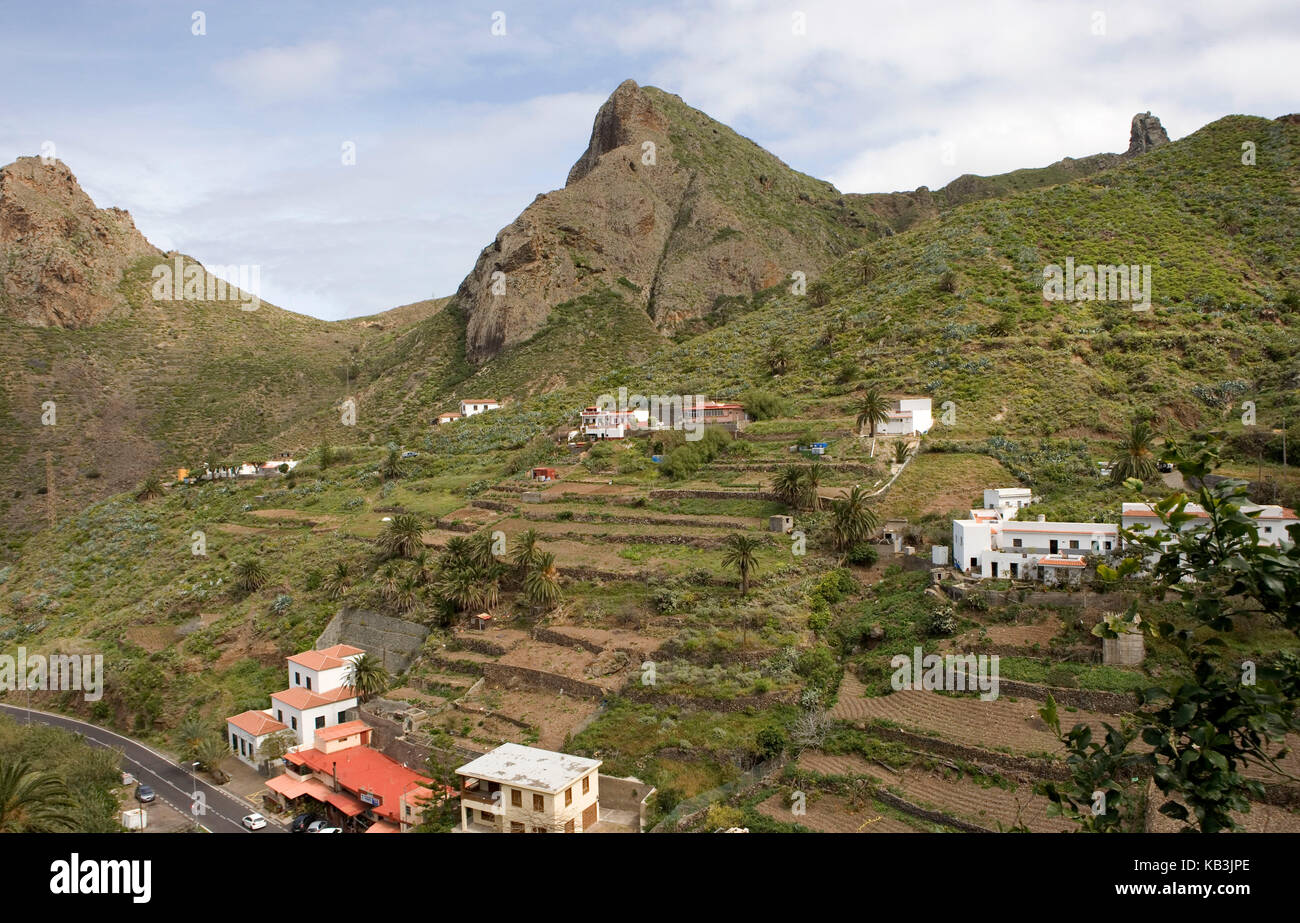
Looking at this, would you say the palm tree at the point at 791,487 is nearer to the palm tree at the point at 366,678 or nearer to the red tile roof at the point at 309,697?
the palm tree at the point at 366,678

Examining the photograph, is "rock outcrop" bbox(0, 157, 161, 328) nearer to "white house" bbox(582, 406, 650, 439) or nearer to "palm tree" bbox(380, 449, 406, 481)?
"palm tree" bbox(380, 449, 406, 481)

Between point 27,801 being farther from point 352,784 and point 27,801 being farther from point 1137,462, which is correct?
point 1137,462

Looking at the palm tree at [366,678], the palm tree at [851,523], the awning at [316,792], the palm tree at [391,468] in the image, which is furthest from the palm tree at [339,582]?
the palm tree at [851,523]

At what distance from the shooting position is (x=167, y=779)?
27.1 meters

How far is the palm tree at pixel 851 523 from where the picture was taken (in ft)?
94.0

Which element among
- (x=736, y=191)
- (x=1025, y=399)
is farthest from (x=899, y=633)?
(x=736, y=191)

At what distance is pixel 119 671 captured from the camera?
3366 centimetres

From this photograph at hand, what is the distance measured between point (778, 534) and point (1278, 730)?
27.3 metres

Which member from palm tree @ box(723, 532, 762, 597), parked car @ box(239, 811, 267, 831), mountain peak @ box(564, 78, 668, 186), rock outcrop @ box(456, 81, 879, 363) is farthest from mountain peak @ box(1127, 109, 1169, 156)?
parked car @ box(239, 811, 267, 831)

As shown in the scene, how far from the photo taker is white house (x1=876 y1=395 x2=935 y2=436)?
37156 millimetres

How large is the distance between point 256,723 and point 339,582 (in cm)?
733

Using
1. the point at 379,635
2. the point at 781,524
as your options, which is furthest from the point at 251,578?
the point at 781,524
